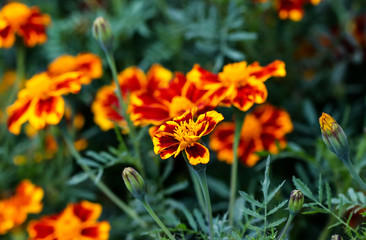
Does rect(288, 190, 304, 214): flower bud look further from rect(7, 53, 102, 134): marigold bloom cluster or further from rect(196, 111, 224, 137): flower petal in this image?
rect(7, 53, 102, 134): marigold bloom cluster

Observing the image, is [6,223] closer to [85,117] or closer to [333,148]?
[85,117]

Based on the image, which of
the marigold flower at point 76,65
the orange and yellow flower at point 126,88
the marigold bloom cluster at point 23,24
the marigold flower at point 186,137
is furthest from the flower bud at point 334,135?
the marigold bloom cluster at point 23,24

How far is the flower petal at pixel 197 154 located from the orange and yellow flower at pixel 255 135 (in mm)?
315

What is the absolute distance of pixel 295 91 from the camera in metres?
1.10

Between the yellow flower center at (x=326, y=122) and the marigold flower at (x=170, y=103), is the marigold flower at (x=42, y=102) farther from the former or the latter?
the yellow flower center at (x=326, y=122)

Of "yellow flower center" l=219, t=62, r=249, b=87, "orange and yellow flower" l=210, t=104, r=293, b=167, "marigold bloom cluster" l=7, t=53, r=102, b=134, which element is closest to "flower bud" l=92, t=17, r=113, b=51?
"marigold bloom cluster" l=7, t=53, r=102, b=134

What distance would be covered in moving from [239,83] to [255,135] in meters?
0.22

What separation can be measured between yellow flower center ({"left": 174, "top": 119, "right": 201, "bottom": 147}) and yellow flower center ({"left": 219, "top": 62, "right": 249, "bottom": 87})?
0.17m

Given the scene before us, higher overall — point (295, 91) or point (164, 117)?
point (164, 117)

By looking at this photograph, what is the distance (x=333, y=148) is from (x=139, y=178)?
0.21 metres

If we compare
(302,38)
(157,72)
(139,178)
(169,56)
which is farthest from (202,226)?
(302,38)

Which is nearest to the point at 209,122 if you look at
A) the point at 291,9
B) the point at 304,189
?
the point at 304,189

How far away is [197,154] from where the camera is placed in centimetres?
53

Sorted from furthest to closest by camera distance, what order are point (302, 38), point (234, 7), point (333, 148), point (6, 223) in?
point (302, 38) < point (234, 7) < point (6, 223) < point (333, 148)
